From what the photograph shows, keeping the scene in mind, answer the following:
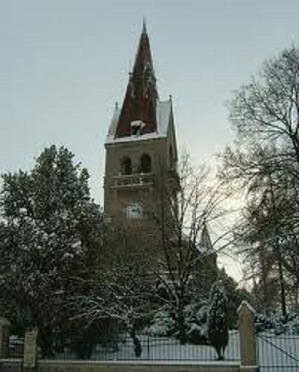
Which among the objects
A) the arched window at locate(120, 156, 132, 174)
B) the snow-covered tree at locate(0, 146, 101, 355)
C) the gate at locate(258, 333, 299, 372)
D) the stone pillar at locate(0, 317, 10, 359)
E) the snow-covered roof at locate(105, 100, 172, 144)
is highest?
the snow-covered roof at locate(105, 100, 172, 144)

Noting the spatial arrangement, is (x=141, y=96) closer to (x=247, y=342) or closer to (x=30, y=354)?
(x=30, y=354)

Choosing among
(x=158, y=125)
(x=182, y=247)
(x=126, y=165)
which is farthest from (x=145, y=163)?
(x=182, y=247)

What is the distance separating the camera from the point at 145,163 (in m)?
49.5

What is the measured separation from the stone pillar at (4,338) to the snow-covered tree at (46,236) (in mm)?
1278

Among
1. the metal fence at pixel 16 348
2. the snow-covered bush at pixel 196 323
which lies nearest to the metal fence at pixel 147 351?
the snow-covered bush at pixel 196 323

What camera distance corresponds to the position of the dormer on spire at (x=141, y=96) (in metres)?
52.0

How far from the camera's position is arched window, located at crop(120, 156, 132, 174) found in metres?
49.6

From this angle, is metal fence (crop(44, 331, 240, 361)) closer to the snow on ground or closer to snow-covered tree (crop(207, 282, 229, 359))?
the snow on ground

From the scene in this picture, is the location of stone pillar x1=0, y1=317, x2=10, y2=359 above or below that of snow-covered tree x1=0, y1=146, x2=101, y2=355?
below

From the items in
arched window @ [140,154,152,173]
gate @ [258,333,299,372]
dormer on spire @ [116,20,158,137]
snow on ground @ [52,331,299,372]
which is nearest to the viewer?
gate @ [258,333,299,372]

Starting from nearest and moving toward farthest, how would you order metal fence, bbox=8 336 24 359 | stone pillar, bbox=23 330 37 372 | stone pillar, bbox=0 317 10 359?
stone pillar, bbox=23 330 37 372, stone pillar, bbox=0 317 10 359, metal fence, bbox=8 336 24 359

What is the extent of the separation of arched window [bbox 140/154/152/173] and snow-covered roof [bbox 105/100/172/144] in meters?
1.72

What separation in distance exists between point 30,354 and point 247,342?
21.9 feet

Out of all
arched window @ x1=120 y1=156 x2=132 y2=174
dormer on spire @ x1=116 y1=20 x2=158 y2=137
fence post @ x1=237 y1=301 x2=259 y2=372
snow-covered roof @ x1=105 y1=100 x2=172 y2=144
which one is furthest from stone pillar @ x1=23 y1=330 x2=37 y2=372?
dormer on spire @ x1=116 y1=20 x2=158 y2=137
